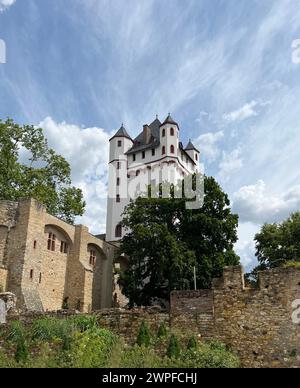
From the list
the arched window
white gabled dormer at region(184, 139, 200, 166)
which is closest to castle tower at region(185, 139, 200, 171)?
white gabled dormer at region(184, 139, 200, 166)

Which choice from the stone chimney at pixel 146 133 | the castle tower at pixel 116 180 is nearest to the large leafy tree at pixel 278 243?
the castle tower at pixel 116 180

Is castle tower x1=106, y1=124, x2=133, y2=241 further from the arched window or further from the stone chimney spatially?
the stone chimney

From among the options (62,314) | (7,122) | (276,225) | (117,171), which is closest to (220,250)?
(276,225)

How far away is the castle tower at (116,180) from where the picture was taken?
57.3 metres

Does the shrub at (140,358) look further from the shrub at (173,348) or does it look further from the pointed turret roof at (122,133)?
the pointed turret roof at (122,133)

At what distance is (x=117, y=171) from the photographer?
196ft

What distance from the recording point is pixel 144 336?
16.9 meters

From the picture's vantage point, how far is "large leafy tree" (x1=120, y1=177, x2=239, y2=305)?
2880 centimetres

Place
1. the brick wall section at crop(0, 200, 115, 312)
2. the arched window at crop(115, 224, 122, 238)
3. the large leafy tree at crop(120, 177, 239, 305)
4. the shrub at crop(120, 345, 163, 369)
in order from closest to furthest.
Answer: the shrub at crop(120, 345, 163, 369), the brick wall section at crop(0, 200, 115, 312), the large leafy tree at crop(120, 177, 239, 305), the arched window at crop(115, 224, 122, 238)

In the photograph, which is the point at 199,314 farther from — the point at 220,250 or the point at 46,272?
the point at 46,272

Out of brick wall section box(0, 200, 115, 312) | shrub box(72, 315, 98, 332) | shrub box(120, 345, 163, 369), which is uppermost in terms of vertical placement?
brick wall section box(0, 200, 115, 312)

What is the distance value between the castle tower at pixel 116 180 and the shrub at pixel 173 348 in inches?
1589

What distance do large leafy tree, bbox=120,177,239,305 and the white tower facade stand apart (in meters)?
23.4

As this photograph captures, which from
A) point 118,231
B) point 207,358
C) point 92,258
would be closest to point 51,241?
point 92,258
